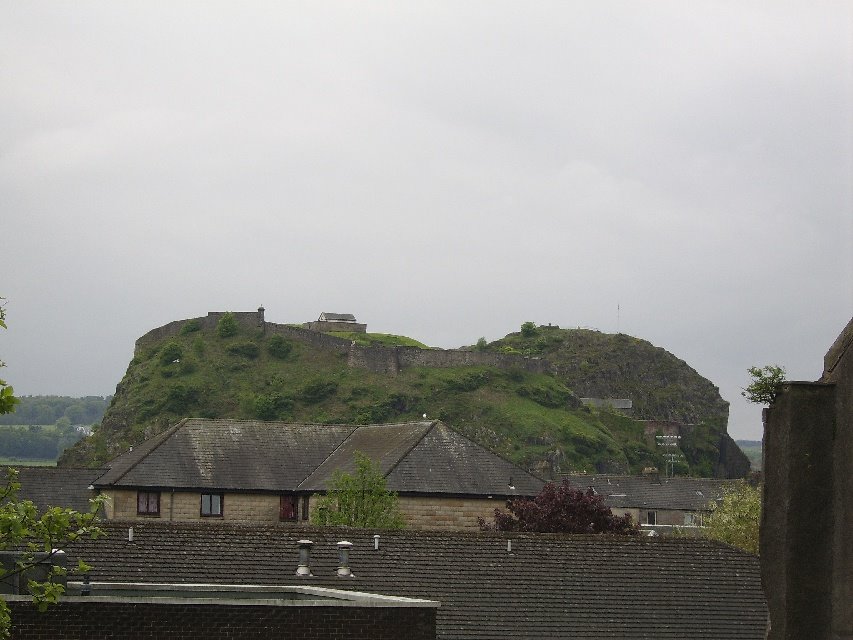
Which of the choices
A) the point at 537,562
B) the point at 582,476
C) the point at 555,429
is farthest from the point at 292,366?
the point at 537,562

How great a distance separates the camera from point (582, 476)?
4181 inches

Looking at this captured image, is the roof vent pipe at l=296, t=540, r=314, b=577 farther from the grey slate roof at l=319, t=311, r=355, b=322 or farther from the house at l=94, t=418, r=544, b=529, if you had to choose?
the grey slate roof at l=319, t=311, r=355, b=322

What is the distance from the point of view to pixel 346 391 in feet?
493

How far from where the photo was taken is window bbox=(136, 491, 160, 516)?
52969 millimetres

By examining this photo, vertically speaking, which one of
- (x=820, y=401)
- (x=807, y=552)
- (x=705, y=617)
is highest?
(x=820, y=401)

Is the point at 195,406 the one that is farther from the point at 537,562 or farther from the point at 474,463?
the point at 537,562

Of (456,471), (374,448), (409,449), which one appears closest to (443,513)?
(456,471)

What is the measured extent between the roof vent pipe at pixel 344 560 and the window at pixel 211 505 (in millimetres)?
26848

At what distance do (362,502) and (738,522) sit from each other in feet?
44.0

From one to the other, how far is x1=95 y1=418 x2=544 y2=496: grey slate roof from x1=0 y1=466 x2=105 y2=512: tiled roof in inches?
46.0

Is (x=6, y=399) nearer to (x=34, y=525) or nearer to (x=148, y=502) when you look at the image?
(x=34, y=525)

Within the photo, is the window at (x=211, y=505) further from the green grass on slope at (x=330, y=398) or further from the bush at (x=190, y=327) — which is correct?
the bush at (x=190, y=327)

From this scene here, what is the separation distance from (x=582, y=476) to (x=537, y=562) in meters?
78.0

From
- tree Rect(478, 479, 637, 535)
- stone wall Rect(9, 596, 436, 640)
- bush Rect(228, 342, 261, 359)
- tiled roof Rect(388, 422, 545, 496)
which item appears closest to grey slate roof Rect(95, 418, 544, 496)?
tiled roof Rect(388, 422, 545, 496)
